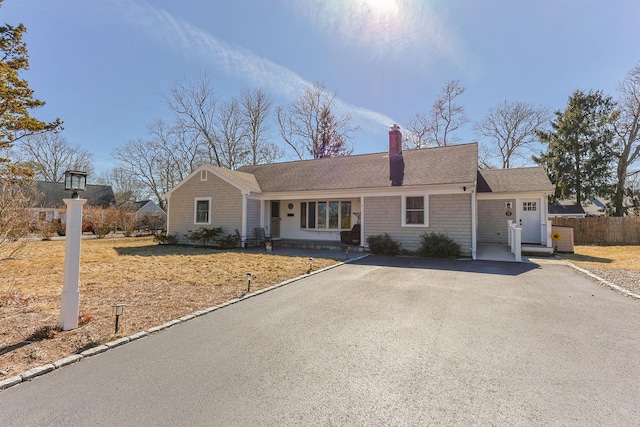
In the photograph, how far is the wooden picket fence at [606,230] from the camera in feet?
55.6

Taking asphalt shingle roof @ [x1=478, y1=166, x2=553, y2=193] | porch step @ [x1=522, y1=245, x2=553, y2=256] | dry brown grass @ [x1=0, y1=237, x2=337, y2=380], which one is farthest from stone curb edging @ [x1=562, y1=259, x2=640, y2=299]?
dry brown grass @ [x1=0, y1=237, x2=337, y2=380]

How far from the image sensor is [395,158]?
50.6 ft

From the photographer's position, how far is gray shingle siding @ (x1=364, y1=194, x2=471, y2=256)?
1141 cm

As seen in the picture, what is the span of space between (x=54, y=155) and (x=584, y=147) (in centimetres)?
5841

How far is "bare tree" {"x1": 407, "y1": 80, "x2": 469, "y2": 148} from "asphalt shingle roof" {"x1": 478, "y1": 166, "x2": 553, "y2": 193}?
1333cm

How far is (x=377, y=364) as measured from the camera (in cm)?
322

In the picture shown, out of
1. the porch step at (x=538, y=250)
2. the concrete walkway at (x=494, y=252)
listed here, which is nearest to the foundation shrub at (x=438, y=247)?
the concrete walkway at (x=494, y=252)

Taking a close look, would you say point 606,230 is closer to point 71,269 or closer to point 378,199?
point 378,199

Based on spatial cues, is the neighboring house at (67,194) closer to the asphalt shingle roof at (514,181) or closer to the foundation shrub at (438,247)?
the foundation shrub at (438,247)

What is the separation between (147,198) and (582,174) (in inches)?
1998

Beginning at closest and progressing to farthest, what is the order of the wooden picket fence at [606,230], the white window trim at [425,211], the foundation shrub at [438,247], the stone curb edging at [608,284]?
the stone curb edging at [608,284] < the foundation shrub at [438,247] < the white window trim at [425,211] < the wooden picket fence at [606,230]

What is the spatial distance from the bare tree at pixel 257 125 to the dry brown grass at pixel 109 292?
21971 mm

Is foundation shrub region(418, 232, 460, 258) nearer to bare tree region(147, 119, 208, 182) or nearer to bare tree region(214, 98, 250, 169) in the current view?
bare tree region(214, 98, 250, 169)

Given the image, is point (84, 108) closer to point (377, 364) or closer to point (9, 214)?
point (9, 214)
